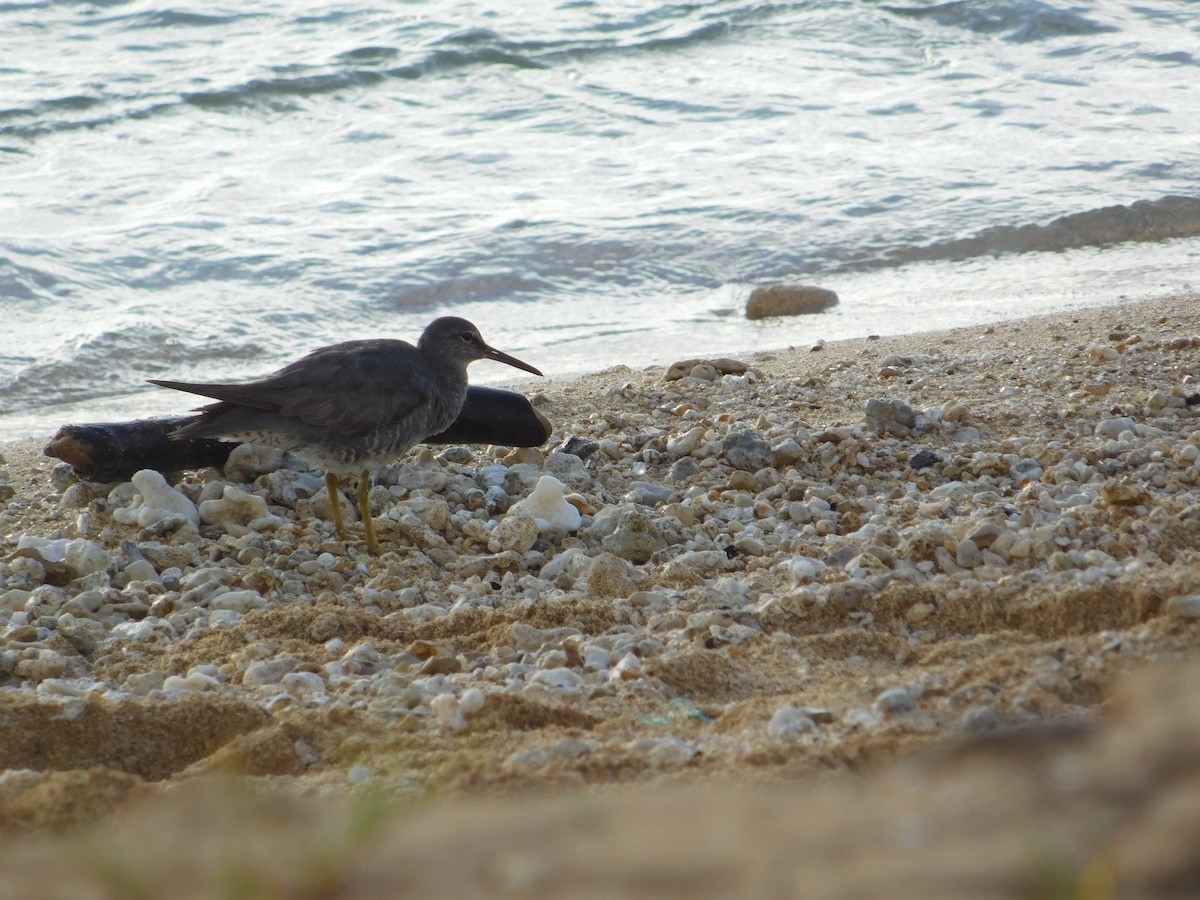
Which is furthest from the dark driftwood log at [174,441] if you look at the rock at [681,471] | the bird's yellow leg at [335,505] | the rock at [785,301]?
the rock at [785,301]

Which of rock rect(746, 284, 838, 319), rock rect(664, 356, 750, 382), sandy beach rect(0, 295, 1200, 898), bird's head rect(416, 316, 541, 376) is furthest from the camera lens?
rock rect(746, 284, 838, 319)

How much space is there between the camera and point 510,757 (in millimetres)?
2809

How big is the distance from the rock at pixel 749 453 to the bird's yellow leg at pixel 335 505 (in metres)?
1.60

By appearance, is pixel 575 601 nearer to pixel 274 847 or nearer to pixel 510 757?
pixel 510 757

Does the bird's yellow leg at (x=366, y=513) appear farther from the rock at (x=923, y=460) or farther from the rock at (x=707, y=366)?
the rock at (x=923, y=460)

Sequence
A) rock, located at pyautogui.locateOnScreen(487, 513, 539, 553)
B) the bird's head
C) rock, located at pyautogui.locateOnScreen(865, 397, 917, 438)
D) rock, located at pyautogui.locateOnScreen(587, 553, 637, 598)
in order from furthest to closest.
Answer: the bird's head < rock, located at pyautogui.locateOnScreen(865, 397, 917, 438) < rock, located at pyautogui.locateOnScreen(487, 513, 539, 553) < rock, located at pyautogui.locateOnScreen(587, 553, 637, 598)

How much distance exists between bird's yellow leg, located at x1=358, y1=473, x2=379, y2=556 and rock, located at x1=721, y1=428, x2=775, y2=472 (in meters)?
1.49

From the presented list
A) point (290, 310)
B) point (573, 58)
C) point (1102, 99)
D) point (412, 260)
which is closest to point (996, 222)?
point (1102, 99)

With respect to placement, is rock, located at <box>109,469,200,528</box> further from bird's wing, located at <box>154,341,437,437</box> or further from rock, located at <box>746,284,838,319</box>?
rock, located at <box>746,284,838,319</box>

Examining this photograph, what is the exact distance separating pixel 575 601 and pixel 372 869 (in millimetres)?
2324

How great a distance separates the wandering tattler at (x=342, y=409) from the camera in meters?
4.92

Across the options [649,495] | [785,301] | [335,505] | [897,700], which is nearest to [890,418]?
[649,495]

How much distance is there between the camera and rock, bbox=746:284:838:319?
30.2ft

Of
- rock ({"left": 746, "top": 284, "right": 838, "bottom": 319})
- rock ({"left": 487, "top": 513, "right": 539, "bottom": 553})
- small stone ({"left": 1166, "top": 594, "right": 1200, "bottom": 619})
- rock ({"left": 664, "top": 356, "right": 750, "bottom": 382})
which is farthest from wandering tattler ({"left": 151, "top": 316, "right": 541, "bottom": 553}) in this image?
rock ({"left": 746, "top": 284, "right": 838, "bottom": 319})
